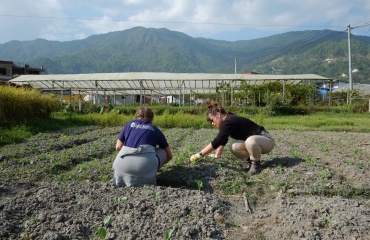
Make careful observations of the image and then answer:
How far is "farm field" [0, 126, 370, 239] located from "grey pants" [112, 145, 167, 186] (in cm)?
22

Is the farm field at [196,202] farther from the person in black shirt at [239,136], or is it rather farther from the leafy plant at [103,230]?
the person in black shirt at [239,136]

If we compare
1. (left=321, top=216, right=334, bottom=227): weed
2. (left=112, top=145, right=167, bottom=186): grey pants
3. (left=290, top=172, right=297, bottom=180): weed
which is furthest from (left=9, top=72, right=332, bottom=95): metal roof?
(left=321, top=216, right=334, bottom=227): weed

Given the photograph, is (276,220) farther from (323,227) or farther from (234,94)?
(234,94)

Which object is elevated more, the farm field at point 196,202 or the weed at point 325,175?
the weed at point 325,175

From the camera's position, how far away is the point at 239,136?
5.12 m

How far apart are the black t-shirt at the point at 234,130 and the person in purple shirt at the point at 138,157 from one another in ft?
2.94

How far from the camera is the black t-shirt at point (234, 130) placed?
189 inches

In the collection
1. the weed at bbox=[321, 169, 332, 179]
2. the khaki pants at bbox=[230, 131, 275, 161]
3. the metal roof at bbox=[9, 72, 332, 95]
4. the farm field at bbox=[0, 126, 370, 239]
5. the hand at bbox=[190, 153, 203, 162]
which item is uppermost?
the metal roof at bbox=[9, 72, 332, 95]

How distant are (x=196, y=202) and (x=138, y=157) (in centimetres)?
115

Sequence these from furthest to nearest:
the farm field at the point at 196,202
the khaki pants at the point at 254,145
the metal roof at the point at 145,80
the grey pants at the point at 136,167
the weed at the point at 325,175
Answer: the metal roof at the point at 145,80 < the khaki pants at the point at 254,145 < the weed at the point at 325,175 < the grey pants at the point at 136,167 < the farm field at the point at 196,202

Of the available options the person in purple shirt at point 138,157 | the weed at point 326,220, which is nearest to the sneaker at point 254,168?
the person in purple shirt at point 138,157

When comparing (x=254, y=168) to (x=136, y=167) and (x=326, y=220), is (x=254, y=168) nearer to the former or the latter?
(x=136, y=167)

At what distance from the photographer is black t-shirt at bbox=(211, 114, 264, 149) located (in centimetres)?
479

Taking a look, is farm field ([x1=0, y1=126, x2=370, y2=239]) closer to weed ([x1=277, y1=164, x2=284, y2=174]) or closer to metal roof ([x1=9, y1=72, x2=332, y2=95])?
weed ([x1=277, y1=164, x2=284, y2=174])
